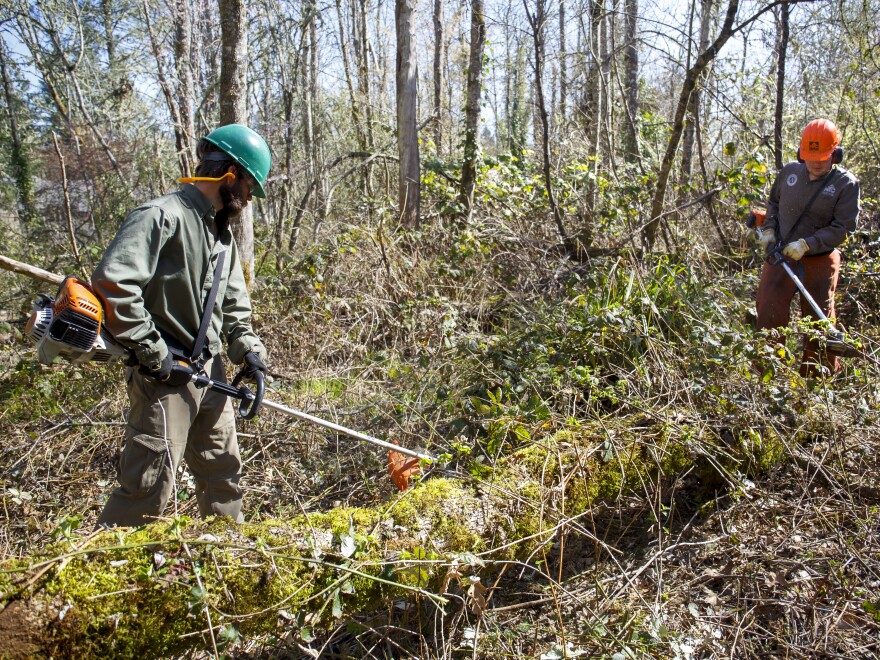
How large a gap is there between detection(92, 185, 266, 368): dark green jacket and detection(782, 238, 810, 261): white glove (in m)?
3.99

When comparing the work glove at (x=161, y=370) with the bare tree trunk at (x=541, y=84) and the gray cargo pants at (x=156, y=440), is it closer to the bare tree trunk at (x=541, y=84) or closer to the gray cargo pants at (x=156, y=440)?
the gray cargo pants at (x=156, y=440)

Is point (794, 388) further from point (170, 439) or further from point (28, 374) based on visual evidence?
point (28, 374)

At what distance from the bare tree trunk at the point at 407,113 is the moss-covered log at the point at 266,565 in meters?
5.29

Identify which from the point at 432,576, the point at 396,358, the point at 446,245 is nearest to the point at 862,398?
the point at 432,576

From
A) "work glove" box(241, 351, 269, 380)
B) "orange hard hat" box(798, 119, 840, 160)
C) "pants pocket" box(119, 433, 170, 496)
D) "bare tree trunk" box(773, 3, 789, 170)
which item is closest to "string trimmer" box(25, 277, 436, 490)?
"pants pocket" box(119, 433, 170, 496)

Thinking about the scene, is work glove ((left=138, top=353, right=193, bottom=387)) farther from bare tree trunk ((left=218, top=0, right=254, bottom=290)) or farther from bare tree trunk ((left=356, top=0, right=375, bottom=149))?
bare tree trunk ((left=356, top=0, right=375, bottom=149))

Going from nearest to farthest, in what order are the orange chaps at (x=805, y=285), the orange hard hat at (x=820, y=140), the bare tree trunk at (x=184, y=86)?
the orange hard hat at (x=820, y=140)
the orange chaps at (x=805, y=285)
the bare tree trunk at (x=184, y=86)

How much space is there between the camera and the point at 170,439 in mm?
2803

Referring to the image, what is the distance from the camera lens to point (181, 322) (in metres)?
2.89

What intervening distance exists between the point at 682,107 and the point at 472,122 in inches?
107

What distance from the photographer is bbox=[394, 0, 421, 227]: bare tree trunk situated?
759 cm

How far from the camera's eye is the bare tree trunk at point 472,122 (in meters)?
7.54

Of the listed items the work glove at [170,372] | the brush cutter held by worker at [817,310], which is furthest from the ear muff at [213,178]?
the brush cutter held by worker at [817,310]

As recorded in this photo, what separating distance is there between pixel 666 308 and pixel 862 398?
1538mm
